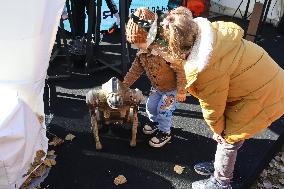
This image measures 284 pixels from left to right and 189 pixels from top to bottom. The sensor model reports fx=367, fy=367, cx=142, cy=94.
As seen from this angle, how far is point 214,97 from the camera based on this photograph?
8.84 ft

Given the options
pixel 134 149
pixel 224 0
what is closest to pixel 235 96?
pixel 134 149

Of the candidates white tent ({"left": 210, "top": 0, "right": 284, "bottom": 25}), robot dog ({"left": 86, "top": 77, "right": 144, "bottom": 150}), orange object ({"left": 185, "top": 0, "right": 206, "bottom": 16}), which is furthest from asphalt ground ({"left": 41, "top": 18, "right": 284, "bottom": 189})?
white tent ({"left": 210, "top": 0, "right": 284, "bottom": 25})

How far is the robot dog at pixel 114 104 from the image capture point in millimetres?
3486

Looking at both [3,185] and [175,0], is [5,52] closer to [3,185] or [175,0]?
[3,185]

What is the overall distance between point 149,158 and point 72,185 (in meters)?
0.86

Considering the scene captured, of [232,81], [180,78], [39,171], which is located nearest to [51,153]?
[39,171]

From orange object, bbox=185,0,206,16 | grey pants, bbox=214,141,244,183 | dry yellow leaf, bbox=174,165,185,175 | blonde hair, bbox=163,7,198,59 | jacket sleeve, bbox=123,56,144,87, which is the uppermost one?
blonde hair, bbox=163,7,198,59

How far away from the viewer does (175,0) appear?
6629 mm

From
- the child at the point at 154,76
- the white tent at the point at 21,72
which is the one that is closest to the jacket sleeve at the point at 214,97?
the child at the point at 154,76

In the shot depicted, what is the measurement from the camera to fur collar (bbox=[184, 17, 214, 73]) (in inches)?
97.3

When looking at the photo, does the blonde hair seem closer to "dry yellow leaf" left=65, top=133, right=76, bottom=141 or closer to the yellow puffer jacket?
the yellow puffer jacket

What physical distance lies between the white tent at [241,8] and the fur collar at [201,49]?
4787mm

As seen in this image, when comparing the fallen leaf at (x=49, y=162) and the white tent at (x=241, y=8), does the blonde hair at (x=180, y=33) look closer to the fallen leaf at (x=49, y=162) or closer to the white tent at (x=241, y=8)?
the fallen leaf at (x=49, y=162)

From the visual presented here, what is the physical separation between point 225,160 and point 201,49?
1198 millimetres
